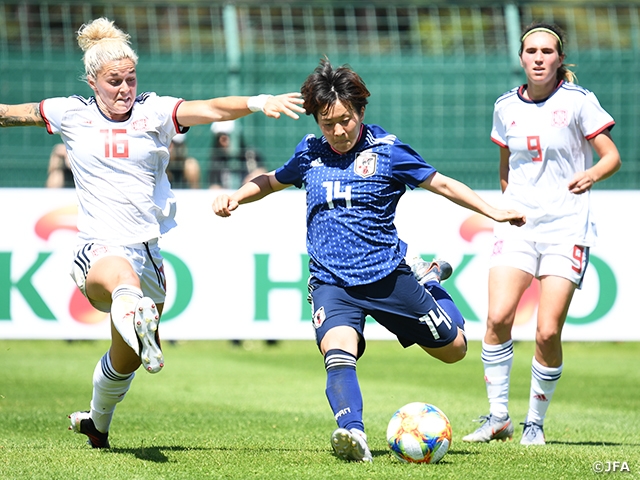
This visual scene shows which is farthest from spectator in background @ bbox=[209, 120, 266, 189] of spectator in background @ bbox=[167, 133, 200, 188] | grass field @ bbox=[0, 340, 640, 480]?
grass field @ bbox=[0, 340, 640, 480]

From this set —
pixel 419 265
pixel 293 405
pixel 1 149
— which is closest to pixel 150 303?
pixel 419 265

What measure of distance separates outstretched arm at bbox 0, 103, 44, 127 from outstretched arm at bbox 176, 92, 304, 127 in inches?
31.4

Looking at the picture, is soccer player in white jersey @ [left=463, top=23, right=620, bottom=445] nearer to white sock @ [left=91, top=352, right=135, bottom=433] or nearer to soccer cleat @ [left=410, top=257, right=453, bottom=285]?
soccer cleat @ [left=410, top=257, right=453, bottom=285]

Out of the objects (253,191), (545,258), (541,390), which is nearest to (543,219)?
(545,258)

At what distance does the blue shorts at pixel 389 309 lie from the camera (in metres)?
5.57

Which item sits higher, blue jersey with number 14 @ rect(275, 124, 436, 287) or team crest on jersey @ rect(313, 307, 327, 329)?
blue jersey with number 14 @ rect(275, 124, 436, 287)

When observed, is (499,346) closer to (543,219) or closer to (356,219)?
(543,219)

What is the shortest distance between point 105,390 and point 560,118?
3219mm

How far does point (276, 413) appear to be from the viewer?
7.78m

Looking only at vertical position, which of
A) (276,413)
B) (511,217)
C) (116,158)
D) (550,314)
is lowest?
(276,413)

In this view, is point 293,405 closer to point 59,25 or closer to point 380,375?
point 380,375

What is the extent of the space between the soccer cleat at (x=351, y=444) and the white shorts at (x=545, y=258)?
75.4 inches

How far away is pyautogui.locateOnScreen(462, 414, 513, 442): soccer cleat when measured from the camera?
649cm

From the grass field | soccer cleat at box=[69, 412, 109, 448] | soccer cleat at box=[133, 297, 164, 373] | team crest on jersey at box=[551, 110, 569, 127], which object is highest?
team crest on jersey at box=[551, 110, 569, 127]
